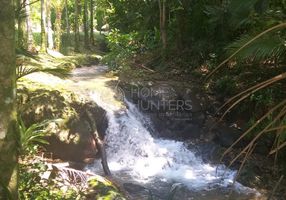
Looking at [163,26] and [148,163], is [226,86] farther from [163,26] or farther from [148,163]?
[163,26]

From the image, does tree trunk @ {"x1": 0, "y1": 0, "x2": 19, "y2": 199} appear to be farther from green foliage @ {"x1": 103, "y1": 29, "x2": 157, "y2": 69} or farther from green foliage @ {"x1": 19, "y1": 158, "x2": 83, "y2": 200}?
green foliage @ {"x1": 103, "y1": 29, "x2": 157, "y2": 69}

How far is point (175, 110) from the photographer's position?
9.88m

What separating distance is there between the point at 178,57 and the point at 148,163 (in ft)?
15.8

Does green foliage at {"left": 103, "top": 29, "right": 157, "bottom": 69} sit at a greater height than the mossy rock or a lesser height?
greater

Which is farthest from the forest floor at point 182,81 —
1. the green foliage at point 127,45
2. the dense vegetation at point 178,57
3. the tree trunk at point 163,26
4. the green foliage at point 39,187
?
the green foliage at point 39,187

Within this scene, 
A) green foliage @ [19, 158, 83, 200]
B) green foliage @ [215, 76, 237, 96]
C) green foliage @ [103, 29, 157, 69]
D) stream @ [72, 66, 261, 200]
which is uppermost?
green foliage @ [103, 29, 157, 69]

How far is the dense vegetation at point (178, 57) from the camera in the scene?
11.5 ft

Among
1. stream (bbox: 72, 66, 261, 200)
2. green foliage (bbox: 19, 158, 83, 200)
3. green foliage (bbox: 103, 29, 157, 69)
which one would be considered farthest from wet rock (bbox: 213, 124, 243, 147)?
green foliage (bbox: 103, 29, 157, 69)

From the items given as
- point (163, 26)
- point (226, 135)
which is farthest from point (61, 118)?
point (163, 26)

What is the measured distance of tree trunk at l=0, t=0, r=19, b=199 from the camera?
3.43 meters

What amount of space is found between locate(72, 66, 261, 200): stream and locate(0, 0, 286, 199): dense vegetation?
3.97 ft

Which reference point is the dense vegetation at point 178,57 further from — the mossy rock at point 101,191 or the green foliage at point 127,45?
the mossy rock at point 101,191

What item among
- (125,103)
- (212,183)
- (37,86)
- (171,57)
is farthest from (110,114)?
(171,57)

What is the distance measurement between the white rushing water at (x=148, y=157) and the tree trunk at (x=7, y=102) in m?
4.32
